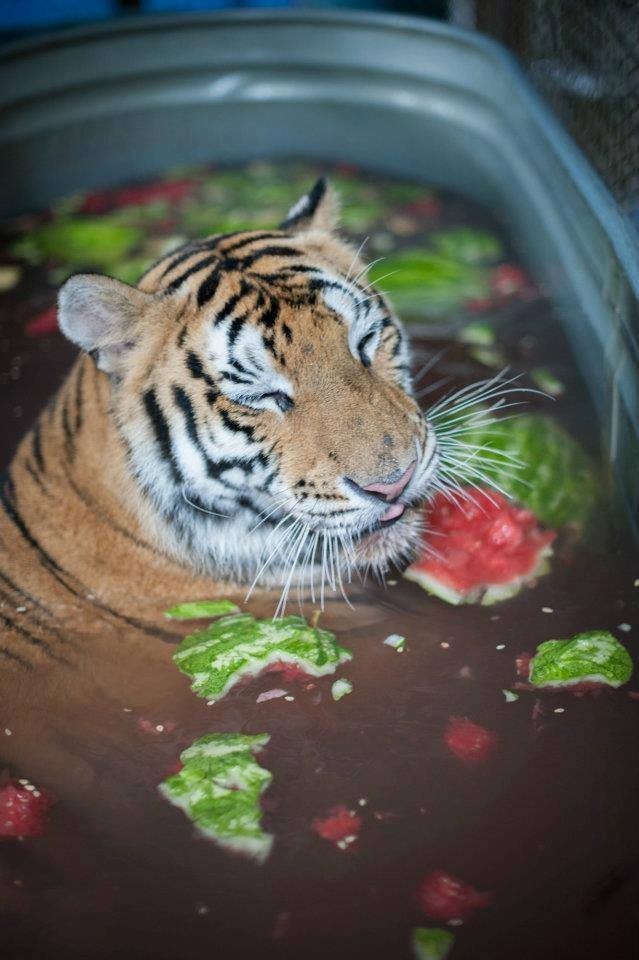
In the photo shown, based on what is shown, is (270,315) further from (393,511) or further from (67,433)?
(67,433)

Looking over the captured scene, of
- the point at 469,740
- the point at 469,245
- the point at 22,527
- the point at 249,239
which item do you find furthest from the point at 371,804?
the point at 469,245

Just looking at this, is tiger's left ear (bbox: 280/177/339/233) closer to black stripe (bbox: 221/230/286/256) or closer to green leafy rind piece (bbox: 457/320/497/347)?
black stripe (bbox: 221/230/286/256)

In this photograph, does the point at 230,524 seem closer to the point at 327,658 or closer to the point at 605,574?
the point at 327,658

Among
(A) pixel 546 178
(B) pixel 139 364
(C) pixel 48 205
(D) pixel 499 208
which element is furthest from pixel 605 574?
(C) pixel 48 205

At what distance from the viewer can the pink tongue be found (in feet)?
5.94

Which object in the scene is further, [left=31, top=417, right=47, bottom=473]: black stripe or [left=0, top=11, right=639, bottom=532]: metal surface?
[left=0, top=11, right=639, bottom=532]: metal surface

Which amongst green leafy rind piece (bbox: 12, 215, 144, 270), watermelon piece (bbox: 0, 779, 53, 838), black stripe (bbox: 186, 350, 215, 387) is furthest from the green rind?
green leafy rind piece (bbox: 12, 215, 144, 270)

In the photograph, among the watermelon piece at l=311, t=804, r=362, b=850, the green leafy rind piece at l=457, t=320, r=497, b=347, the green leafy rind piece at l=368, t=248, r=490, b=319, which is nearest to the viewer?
the watermelon piece at l=311, t=804, r=362, b=850

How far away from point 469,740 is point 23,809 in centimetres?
73

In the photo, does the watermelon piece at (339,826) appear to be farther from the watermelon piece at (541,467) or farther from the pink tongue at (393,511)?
the watermelon piece at (541,467)

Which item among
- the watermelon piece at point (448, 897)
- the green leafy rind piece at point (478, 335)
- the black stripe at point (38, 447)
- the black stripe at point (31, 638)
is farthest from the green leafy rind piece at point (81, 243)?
the watermelon piece at point (448, 897)

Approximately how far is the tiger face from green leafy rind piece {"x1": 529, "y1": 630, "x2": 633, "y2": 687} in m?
0.34

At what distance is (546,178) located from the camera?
3.08 m

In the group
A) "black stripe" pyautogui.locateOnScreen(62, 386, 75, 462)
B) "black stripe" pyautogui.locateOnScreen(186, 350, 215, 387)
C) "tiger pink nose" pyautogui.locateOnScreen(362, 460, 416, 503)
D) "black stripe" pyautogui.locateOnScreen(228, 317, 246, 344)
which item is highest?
"black stripe" pyautogui.locateOnScreen(228, 317, 246, 344)
